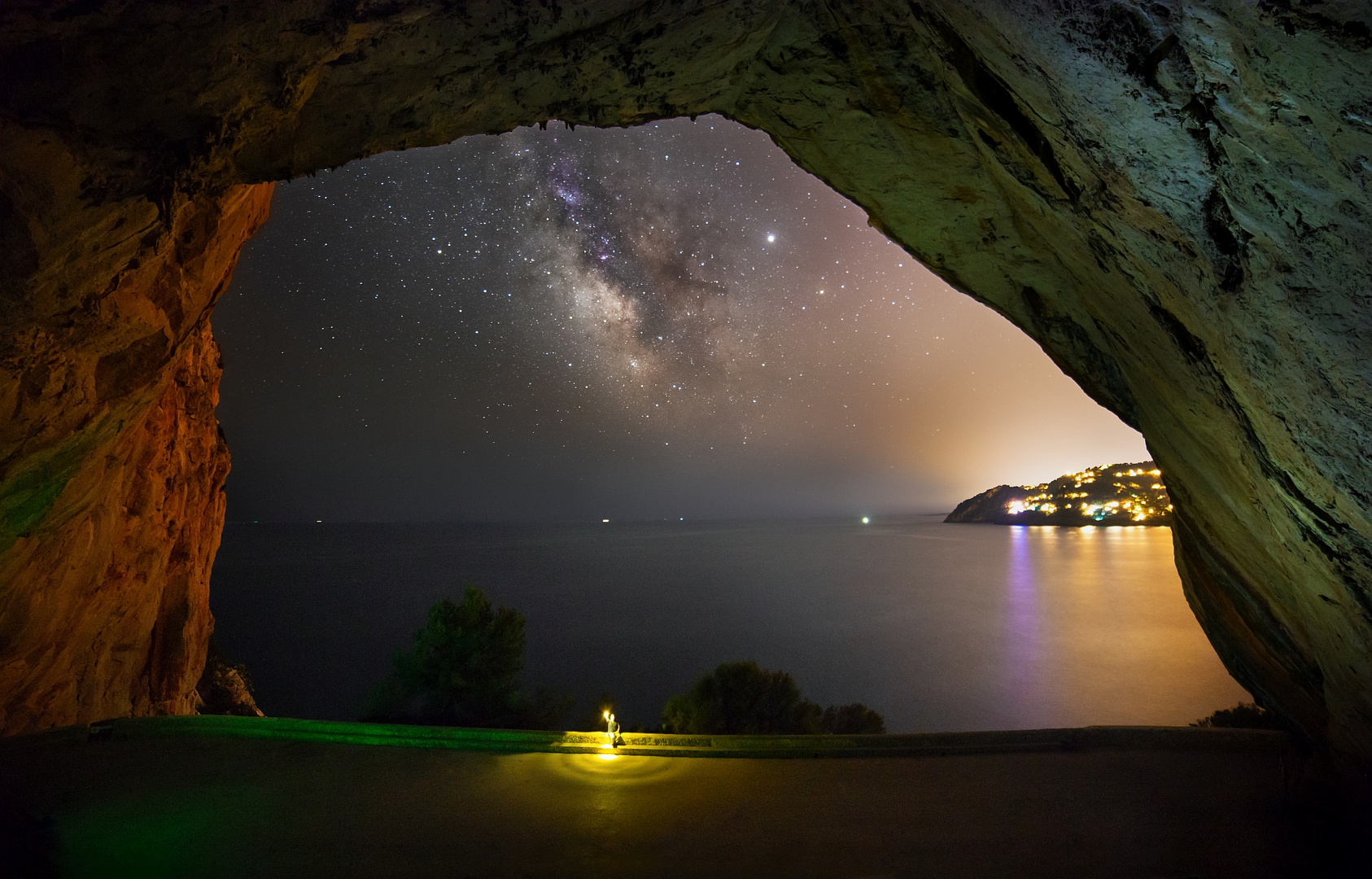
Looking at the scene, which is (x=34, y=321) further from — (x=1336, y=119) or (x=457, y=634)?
(x=457, y=634)

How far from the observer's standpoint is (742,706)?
19375 millimetres

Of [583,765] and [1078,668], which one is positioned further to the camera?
[1078,668]

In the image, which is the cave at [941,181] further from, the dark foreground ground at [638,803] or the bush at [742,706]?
the bush at [742,706]

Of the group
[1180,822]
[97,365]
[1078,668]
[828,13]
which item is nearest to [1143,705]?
[1078,668]

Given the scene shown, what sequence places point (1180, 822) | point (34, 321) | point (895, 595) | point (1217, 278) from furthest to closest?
point (895, 595) → point (1180, 822) → point (34, 321) → point (1217, 278)

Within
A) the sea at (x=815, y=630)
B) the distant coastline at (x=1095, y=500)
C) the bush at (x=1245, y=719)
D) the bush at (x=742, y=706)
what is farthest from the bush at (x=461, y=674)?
the distant coastline at (x=1095, y=500)

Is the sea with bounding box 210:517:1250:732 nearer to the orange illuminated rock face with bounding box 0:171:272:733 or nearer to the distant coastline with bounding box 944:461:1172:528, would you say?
the distant coastline with bounding box 944:461:1172:528

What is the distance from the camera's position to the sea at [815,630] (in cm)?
3388

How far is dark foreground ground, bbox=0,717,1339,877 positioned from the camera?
4402mm

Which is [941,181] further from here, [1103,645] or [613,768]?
[1103,645]

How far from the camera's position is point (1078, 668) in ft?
128

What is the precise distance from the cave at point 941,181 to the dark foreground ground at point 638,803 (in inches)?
54.6

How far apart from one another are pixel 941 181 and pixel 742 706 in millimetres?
18189

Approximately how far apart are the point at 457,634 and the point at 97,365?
16.7 m
